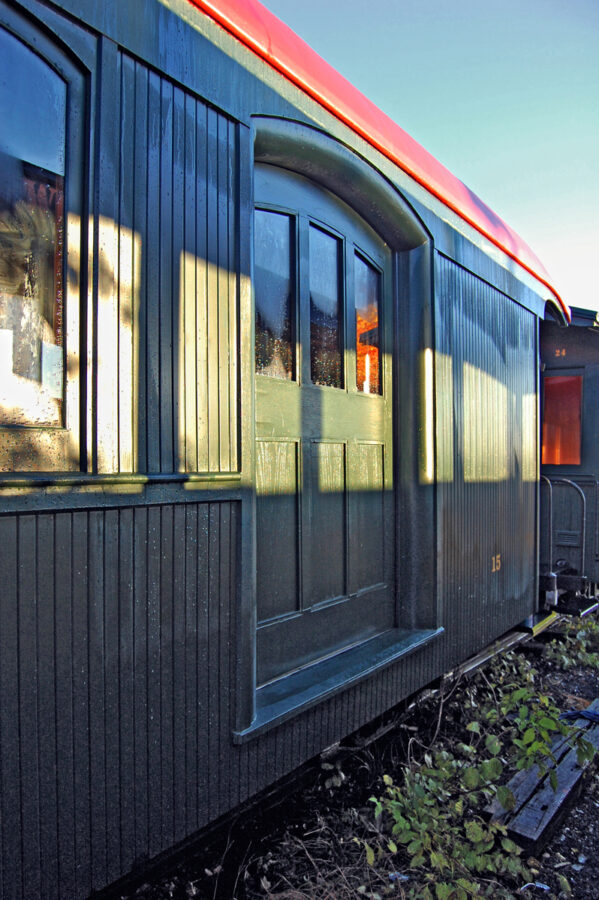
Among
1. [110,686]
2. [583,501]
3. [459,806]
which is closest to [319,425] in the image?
[110,686]

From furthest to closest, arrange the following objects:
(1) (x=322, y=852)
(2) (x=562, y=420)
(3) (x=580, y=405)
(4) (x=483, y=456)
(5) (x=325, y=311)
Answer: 1. (2) (x=562, y=420)
2. (3) (x=580, y=405)
3. (4) (x=483, y=456)
4. (5) (x=325, y=311)
5. (1) (x=322, y=852)

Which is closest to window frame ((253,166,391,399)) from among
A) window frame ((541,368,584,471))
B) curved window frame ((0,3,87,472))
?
curved window frame ((0,3,87,472))

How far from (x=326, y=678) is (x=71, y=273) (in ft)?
6.49

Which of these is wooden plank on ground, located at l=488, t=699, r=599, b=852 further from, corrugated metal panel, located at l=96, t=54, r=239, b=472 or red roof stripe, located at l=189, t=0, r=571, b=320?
red roof stripe, located at l=189, t=0, r=571, b=320

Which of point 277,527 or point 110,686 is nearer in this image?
point 110,686

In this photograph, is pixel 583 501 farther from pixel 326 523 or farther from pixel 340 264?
pixel 340 264

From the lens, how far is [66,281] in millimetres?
1725

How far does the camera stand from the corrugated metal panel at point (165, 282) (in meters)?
1.80

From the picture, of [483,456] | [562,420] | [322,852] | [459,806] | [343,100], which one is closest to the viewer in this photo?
[322,852]

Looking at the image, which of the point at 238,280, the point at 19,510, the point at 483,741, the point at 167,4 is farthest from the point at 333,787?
the point at 167,4

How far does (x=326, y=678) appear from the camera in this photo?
2695 millimetres

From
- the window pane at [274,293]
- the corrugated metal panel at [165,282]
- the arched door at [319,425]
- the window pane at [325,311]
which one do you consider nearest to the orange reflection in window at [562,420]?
the arched door at [319,425]

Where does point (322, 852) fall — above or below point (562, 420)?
below

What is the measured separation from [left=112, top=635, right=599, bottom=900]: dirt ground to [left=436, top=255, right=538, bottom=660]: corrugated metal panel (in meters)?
1.10
